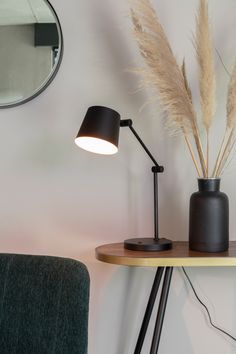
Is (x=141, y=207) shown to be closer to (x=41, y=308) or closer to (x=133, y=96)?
(x=133, y=96)

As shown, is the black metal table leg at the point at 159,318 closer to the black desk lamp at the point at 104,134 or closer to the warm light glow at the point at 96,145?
the black desk lamp at the point at 104,134

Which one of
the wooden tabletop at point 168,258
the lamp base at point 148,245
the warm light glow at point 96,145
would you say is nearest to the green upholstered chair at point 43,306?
the wooden tabletop at point 168,258

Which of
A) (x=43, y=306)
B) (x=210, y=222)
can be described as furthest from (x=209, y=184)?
(x=43, y=306)

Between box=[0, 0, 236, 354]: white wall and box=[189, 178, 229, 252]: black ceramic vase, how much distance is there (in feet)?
0.80

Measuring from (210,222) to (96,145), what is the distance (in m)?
0.46

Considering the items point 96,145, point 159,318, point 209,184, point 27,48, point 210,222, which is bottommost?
point 159,318

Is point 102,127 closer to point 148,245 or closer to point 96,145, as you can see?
point 96,145

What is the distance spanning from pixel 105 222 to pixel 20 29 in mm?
875

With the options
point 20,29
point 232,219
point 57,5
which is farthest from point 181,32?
point 232,219

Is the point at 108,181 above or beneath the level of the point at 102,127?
beneath

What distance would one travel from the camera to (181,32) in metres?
1.47

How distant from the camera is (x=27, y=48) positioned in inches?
58.9

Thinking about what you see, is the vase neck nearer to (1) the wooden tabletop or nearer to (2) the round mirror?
(1) the wooden tabletop

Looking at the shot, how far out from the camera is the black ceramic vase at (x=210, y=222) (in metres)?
1.19
